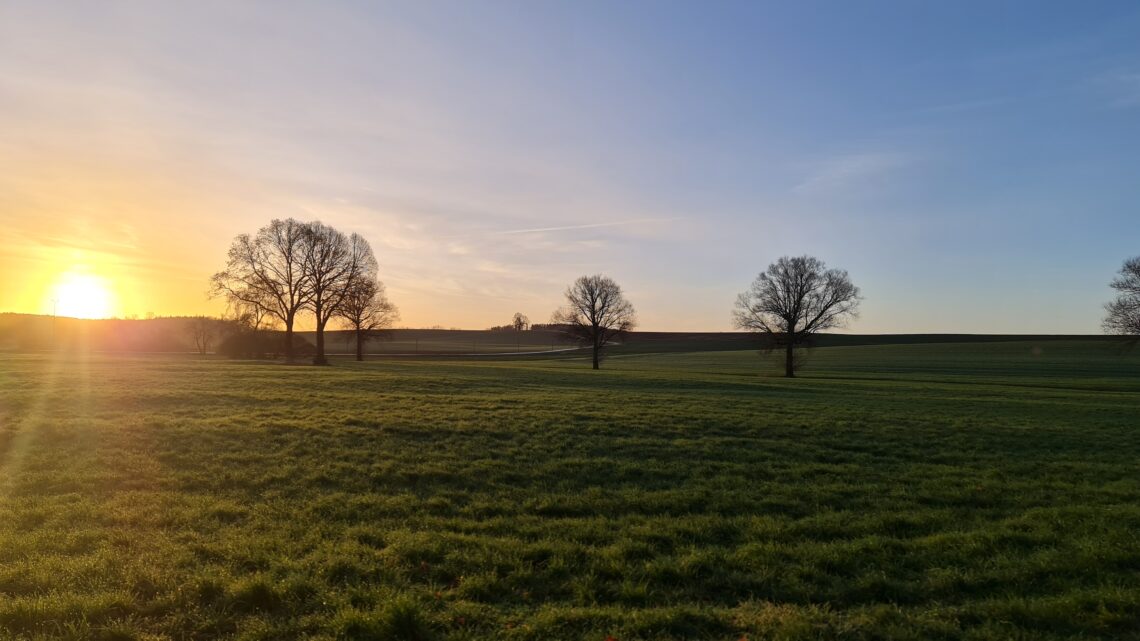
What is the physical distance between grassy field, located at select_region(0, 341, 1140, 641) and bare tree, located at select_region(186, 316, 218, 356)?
10276 centimetres

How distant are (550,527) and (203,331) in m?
122

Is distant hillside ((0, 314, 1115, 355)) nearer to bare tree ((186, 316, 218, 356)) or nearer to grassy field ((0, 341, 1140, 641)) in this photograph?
bare tree ((186, 316, 218, 356))

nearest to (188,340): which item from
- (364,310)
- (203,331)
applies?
(203,331)

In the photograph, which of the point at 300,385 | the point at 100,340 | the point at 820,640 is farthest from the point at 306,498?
the point at 100,340

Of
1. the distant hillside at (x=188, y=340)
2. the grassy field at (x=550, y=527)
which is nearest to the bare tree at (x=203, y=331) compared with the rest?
the distant hillside at (x=188, y=340)

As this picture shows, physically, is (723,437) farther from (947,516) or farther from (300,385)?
(300,385)

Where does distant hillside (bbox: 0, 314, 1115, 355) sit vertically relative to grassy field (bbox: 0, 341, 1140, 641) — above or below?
above

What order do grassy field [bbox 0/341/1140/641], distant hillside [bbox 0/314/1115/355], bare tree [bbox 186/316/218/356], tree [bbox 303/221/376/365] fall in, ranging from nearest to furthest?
grassy field [bbox 0/341/1140/641]
tree [bbox 303/221/376/365]
bare tree [bbox 186/316/218/356]
distant hillside [bbox 0/314/1115/355]

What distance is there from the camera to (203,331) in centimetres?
11125

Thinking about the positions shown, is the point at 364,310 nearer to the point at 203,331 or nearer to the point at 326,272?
the point at 326,272

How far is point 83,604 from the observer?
559 cm

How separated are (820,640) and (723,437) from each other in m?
10.7

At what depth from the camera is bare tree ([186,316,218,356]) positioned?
109 m

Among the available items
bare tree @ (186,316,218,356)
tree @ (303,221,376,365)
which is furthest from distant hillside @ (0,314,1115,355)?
tree @ (303,221,376,365)
